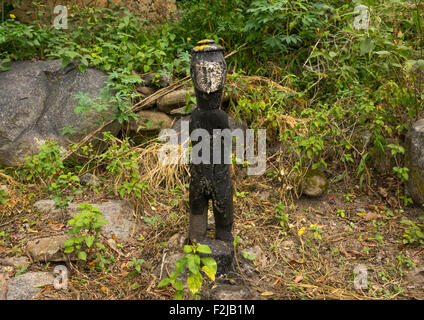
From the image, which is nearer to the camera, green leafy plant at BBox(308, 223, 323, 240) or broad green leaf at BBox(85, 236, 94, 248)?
broad green leaf at BBox(85, 236, 94, 248)

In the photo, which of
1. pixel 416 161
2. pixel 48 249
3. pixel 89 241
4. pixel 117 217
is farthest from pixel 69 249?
pixel 416 161

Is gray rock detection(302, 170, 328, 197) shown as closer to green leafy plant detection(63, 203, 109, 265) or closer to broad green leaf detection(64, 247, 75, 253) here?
green leafy plant detection(63, 203, 109, 265)

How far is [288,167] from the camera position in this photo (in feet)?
13.1

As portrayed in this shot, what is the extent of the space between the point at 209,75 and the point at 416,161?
2438 mm

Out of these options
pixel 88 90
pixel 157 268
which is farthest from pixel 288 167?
pixel 88 90

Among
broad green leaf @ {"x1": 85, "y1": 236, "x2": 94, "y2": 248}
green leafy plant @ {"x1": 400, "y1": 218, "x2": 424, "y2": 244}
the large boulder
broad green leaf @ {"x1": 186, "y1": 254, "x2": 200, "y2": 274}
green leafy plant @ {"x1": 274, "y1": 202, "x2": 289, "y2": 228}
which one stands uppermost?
the large boulder

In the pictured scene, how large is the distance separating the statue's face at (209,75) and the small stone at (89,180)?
6.54 ft

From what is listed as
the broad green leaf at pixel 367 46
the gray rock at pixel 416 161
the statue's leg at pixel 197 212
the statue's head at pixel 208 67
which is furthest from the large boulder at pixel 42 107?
the gray rock at pixel 416 161

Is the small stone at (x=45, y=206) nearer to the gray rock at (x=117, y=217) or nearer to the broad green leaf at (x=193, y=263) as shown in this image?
the gray rock at (x=117, y=217)

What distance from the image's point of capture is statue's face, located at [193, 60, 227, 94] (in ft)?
8.13

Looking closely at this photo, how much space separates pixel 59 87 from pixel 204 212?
2.79 m

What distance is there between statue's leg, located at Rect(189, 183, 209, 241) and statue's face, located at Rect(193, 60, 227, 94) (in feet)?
2.50

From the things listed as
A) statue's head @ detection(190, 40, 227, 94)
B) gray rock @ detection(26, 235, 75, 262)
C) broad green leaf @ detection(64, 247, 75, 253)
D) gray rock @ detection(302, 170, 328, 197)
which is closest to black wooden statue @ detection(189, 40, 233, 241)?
statue's head @ detection(190, 40, 227, 94)

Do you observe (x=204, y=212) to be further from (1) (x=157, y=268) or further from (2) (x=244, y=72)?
(2) (x=244, y=72)
